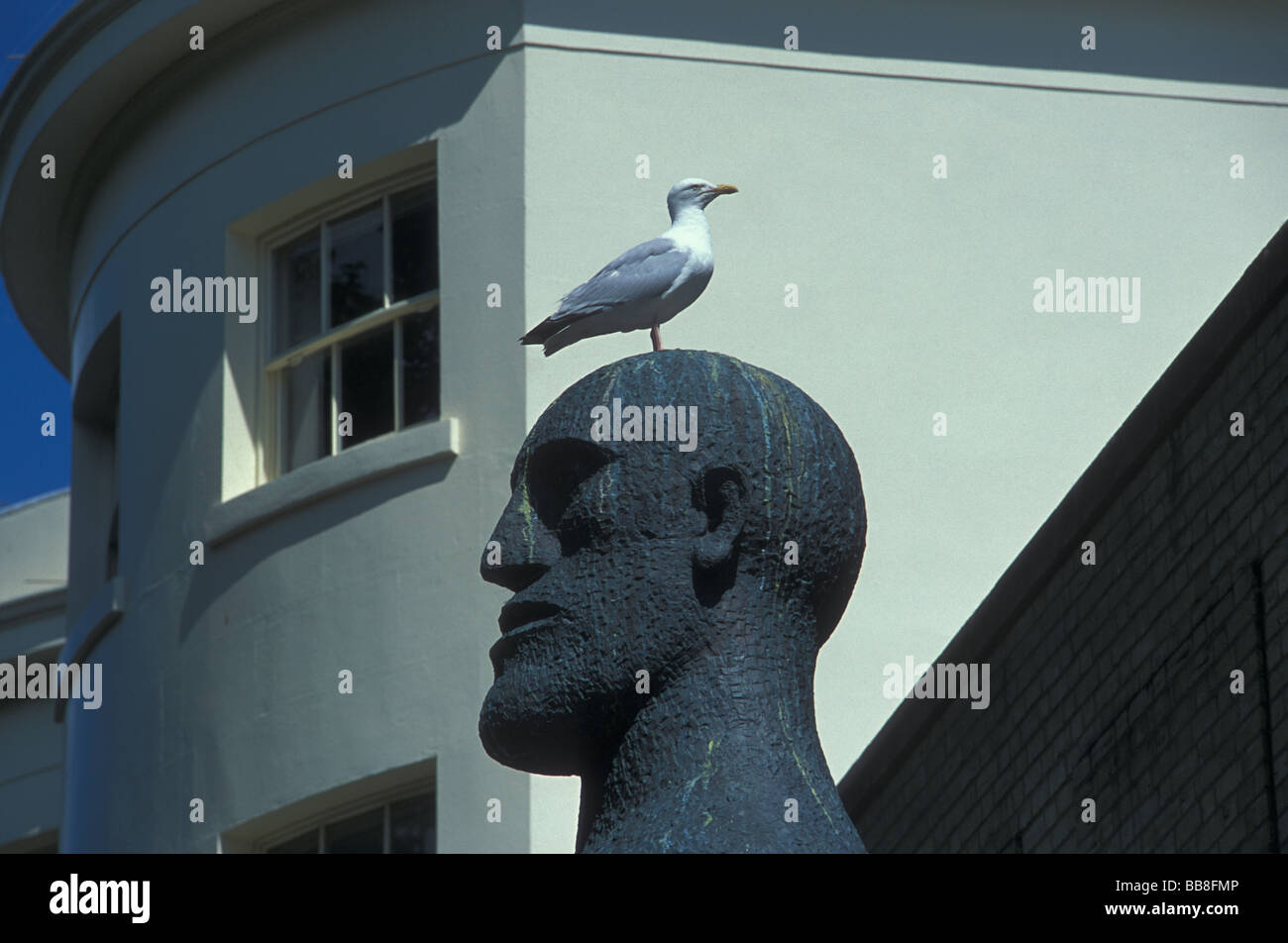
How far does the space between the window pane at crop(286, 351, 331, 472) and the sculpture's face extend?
10.6 m

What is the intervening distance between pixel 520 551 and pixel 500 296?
9.49 m

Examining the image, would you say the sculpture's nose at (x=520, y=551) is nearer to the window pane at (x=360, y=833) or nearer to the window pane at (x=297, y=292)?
the window pane at (x=360, y=833)

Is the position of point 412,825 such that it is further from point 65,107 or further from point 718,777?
point 718,777

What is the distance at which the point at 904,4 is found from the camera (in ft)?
54.2

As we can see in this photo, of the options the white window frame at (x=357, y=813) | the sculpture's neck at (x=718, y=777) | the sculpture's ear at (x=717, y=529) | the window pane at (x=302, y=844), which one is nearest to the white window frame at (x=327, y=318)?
the white window frame at (x=357, y=813)

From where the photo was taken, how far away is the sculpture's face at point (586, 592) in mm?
5672

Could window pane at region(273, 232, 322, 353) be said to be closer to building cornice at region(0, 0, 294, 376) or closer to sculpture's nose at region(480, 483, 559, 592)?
building cornice at region(0, 0, 294, 376)

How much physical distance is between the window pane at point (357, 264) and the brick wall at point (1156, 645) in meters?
5.50

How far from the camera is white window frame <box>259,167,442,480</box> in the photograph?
1603cm

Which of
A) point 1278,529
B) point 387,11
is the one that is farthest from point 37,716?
point 1278,529

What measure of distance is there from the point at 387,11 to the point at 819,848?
11752 mm

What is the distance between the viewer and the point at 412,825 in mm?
15039

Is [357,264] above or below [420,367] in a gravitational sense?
above

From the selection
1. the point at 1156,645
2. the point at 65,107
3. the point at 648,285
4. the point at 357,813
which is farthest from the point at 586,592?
the point at 65,107
